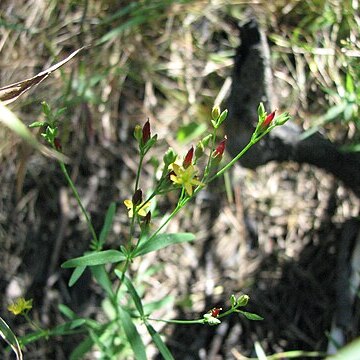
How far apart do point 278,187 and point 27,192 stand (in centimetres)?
90

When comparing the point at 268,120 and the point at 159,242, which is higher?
the point at 268,120

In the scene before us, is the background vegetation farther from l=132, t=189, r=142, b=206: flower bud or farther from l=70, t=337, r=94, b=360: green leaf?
l=132, t=189, r=142, b=206: flower bud

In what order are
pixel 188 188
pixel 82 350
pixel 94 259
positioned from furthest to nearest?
1. pixel 82 350
2. pixel 94 259
3. pixel 188 188

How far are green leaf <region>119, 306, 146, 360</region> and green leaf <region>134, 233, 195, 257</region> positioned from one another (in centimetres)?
18

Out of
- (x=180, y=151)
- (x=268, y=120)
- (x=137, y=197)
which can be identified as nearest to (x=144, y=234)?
(x=137, y=197)

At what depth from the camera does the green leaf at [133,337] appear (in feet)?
4.50

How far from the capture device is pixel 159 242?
138cm

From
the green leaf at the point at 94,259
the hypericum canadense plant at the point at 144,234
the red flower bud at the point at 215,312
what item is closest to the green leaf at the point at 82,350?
the hypericum canadense plant at the point at 144,234

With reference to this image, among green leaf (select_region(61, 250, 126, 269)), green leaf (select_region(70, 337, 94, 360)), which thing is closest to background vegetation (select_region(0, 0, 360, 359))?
green leaf (select_region(70, 337, 94, 360))

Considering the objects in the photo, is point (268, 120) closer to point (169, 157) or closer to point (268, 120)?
point (268, 120)

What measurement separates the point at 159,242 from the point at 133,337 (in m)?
0.23

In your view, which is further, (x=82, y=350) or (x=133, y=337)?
(x=82, y=350)

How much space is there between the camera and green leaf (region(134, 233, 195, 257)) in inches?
53.8

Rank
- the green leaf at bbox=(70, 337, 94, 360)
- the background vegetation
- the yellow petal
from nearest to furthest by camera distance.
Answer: the yellow petal
the green leaf at bbox=(70, 337, 94, 360)
the background vegetation
